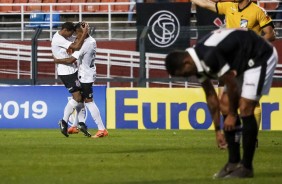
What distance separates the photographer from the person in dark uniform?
39.8 ft

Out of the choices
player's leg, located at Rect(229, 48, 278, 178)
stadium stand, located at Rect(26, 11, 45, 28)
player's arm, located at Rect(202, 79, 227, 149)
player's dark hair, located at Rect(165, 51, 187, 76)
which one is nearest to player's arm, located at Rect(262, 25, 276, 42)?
player's arm, located at Rect(202, 79, 227, 149)

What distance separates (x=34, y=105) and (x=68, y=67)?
439 centimetres

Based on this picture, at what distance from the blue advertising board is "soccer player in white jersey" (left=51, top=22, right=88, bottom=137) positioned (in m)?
3.63

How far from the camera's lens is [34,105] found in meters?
27.3

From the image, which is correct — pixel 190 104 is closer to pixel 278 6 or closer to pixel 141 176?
pixel 278 6

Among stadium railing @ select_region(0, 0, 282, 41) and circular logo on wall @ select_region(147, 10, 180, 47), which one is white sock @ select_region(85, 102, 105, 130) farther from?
stadium railing @ select_region(0, 0, 282, 41)

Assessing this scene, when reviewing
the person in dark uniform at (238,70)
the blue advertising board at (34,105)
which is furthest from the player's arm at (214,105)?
the blue advertising board at (34,105)

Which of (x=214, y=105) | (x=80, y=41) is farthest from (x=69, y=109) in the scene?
(x=214, y=105)

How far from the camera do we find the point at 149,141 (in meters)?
20.3

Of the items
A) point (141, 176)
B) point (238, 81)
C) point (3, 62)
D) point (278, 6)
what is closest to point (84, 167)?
point (141, 176)

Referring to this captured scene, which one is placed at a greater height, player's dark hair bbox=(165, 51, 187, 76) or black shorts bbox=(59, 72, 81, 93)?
player's dark hair bbox=(165, 51, 187, 76)

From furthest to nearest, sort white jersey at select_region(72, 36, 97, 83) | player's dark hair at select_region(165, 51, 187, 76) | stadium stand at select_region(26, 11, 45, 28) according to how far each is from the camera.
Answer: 1. stadium stand at select_region(26, 11, 45, 28)
2. white jersey at select_region(72, 36, 97, 83)
3. player's dark hair at select_region(165, 51, 187, 76)

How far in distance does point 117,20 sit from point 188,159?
63.2ft

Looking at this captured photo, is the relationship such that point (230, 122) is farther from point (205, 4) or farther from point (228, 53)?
point (205, 4)
